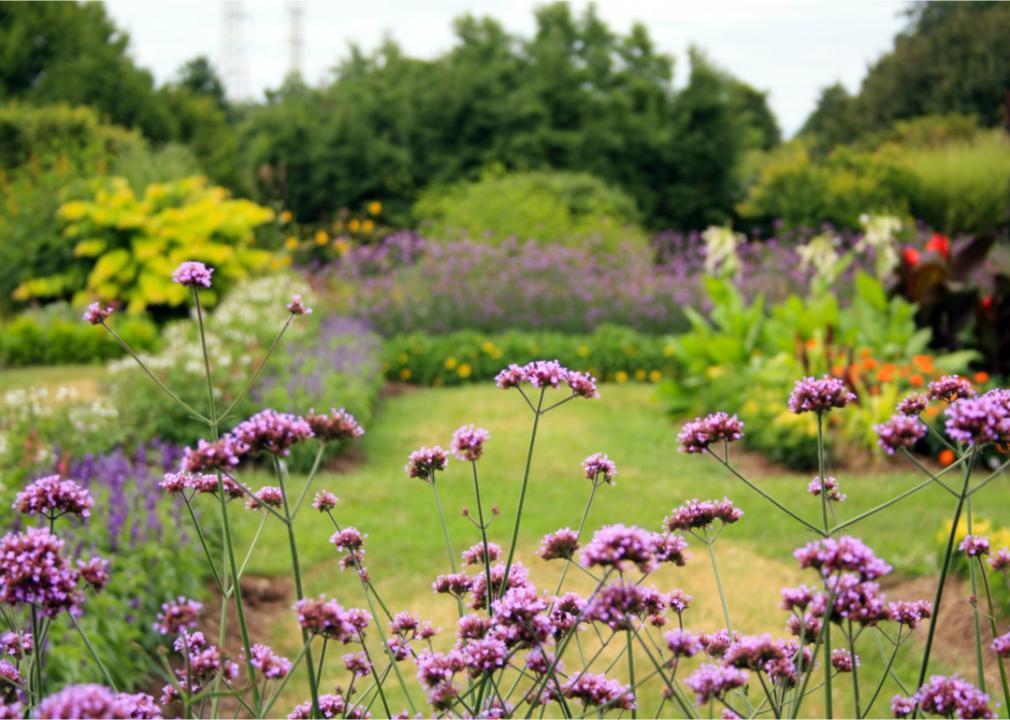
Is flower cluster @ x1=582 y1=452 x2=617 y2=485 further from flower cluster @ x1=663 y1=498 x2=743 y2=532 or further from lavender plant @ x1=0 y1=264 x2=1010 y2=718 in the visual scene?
flower cluster @ x1=663 y1=498 x2=743 y2=532

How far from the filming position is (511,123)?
2023 cm

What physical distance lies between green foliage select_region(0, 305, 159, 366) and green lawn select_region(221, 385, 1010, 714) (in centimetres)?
397

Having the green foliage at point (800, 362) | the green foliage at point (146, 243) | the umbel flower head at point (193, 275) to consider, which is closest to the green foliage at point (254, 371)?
the green foliage at point (146, 243)

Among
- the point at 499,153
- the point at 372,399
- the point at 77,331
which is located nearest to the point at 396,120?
the point at 499,153

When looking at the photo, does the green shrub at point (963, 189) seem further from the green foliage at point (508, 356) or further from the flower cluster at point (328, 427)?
the flower cluster at point (328, 427)

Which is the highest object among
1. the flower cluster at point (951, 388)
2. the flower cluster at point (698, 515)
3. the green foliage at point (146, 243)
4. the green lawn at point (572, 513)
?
the flower cluster at point (951, 388)

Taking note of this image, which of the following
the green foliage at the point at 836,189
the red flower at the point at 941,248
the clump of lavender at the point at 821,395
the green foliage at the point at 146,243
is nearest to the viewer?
the clump of lavender at the point at 821,395

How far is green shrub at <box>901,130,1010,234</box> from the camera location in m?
15.9

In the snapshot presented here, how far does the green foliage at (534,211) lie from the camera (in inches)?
591

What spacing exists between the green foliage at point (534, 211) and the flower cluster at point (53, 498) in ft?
42.3

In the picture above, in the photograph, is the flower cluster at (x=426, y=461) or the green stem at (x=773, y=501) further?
the flower cluster at (x=426, y=461)

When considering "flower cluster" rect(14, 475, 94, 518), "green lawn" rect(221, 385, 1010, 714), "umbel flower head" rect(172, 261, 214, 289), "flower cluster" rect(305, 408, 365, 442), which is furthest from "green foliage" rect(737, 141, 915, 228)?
"flower cluster" rect(14, 475, 94, 518)

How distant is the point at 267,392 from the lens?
→ 24.4 feet

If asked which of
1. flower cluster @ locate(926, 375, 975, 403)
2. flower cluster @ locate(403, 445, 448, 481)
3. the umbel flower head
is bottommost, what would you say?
flower cluster @ locate(403, 445, 448, 481)
